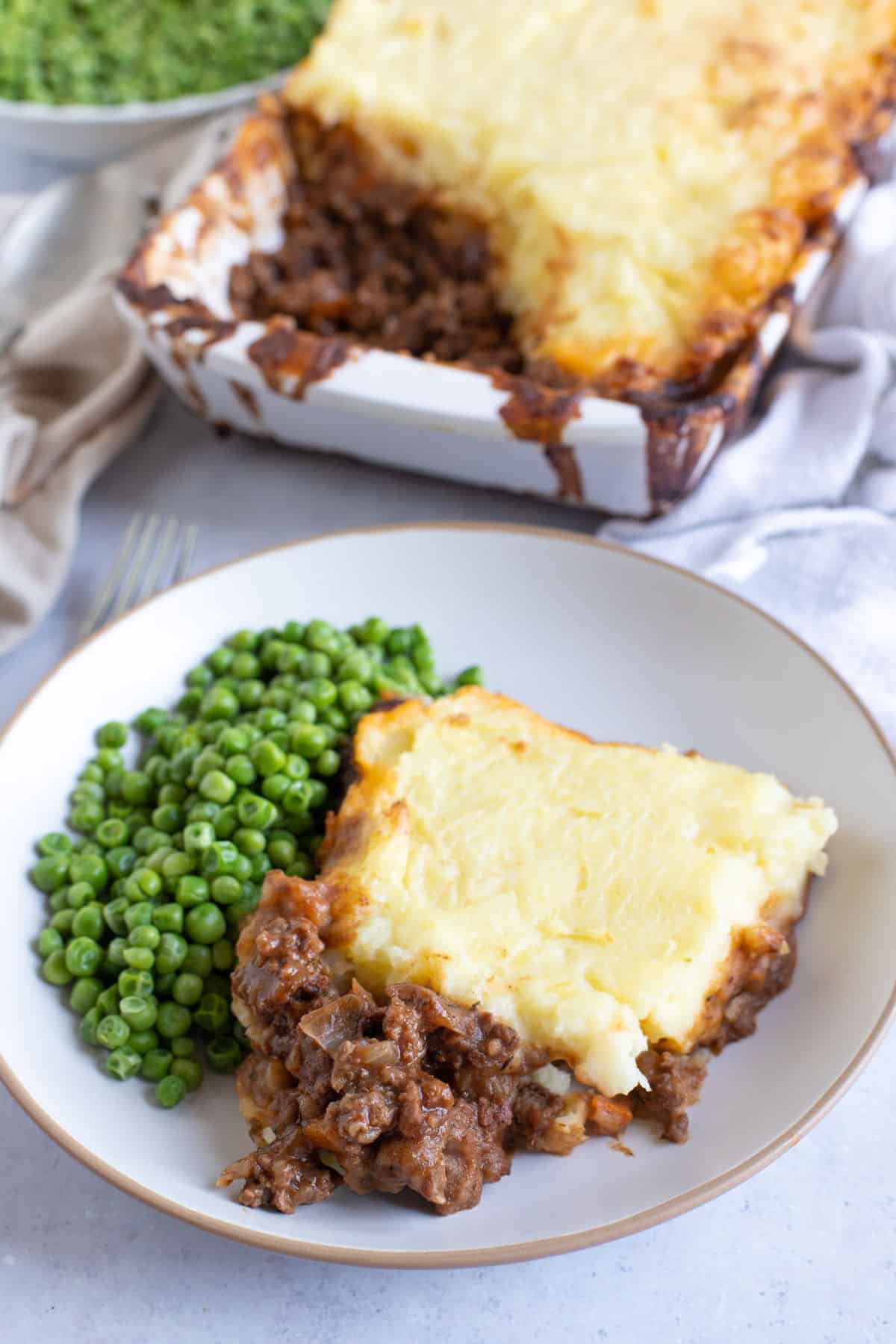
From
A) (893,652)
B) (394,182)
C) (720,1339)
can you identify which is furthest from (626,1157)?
(394,182)

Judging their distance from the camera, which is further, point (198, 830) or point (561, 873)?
point (198, 830)

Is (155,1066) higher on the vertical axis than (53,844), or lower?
lower

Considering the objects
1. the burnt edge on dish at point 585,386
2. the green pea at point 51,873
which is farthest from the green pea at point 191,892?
the burnt edge on dish at point 585,386

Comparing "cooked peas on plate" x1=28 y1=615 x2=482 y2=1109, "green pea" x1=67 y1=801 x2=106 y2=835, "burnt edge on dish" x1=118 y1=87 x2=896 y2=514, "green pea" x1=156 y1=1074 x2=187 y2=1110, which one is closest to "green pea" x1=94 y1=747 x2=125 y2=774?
"cooked peas on plate" x1=28 y1=615 x2=482 y2=1109

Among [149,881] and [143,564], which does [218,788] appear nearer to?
[149,881]

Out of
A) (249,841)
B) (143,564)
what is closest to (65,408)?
(143,564)

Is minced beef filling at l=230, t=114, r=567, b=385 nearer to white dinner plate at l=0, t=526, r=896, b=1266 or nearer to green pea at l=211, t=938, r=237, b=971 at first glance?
white dinner plate at l=0, t=526, r=896, b=1266

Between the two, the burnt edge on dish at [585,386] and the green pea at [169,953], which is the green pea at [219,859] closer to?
the green pea at [169,953]
